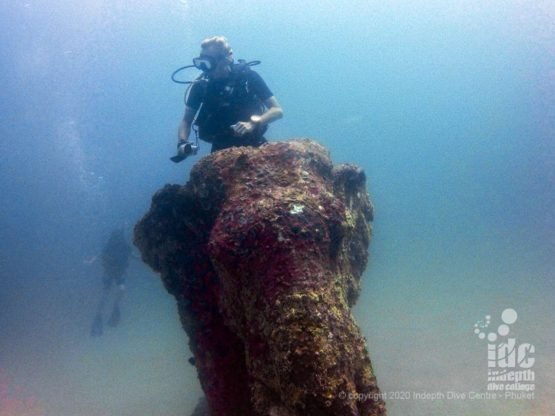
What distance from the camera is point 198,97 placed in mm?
7254

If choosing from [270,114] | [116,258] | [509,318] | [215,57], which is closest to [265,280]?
[270,114]

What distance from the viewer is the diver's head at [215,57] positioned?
6980 mm

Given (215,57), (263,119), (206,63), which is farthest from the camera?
(206,63)

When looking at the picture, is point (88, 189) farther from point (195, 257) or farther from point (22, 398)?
point (195, 257)

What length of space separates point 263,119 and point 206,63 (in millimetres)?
2021

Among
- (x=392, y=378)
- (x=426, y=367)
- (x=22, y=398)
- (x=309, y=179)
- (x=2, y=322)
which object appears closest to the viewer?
(x=309, y=179)

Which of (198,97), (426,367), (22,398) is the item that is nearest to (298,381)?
(198,97)

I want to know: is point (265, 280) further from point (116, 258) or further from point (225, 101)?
point (116, 258)

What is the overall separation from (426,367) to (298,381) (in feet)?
41.6

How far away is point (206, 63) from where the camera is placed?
7.26m

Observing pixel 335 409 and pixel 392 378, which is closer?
pixel 335 409

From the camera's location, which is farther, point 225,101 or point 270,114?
point 225,101

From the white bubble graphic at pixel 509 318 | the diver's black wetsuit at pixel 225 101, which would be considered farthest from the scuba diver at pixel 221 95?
the white bubble graphic at pixel 509 318

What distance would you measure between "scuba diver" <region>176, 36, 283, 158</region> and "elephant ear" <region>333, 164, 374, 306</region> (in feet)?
6.16
